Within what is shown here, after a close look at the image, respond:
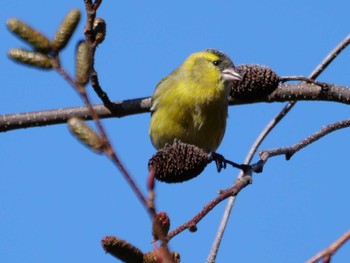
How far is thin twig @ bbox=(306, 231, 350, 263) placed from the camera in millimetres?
1044

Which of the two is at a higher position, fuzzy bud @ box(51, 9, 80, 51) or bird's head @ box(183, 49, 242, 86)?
bird's head @ box(183, 49, 242, 86)

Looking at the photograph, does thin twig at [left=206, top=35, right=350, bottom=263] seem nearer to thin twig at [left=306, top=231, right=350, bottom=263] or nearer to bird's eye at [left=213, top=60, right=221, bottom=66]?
thin twig at [left=306, top=231, right=350, bottom=263]

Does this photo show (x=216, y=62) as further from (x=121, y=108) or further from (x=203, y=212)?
(x=203, y=212)

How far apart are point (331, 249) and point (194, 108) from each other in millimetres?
3728

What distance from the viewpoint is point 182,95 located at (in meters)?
4.86

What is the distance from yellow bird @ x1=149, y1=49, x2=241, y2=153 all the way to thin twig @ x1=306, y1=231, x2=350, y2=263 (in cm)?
344

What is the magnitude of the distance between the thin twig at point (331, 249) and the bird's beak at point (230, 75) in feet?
8.80

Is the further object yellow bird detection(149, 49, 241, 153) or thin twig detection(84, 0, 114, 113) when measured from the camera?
yellow bird detection(149, 49, 241, 153)

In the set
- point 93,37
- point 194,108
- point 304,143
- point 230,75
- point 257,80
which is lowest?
point 304,143

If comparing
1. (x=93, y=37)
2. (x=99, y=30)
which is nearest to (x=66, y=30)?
(x=93, y=37)

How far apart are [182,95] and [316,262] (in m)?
3.82

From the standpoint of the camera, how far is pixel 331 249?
105cm

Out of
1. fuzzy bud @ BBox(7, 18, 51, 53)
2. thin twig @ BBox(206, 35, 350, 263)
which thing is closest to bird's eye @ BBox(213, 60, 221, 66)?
thin twig @ BBox(206, 35, 350, 263)

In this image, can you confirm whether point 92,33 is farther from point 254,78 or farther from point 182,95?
point 182,95
